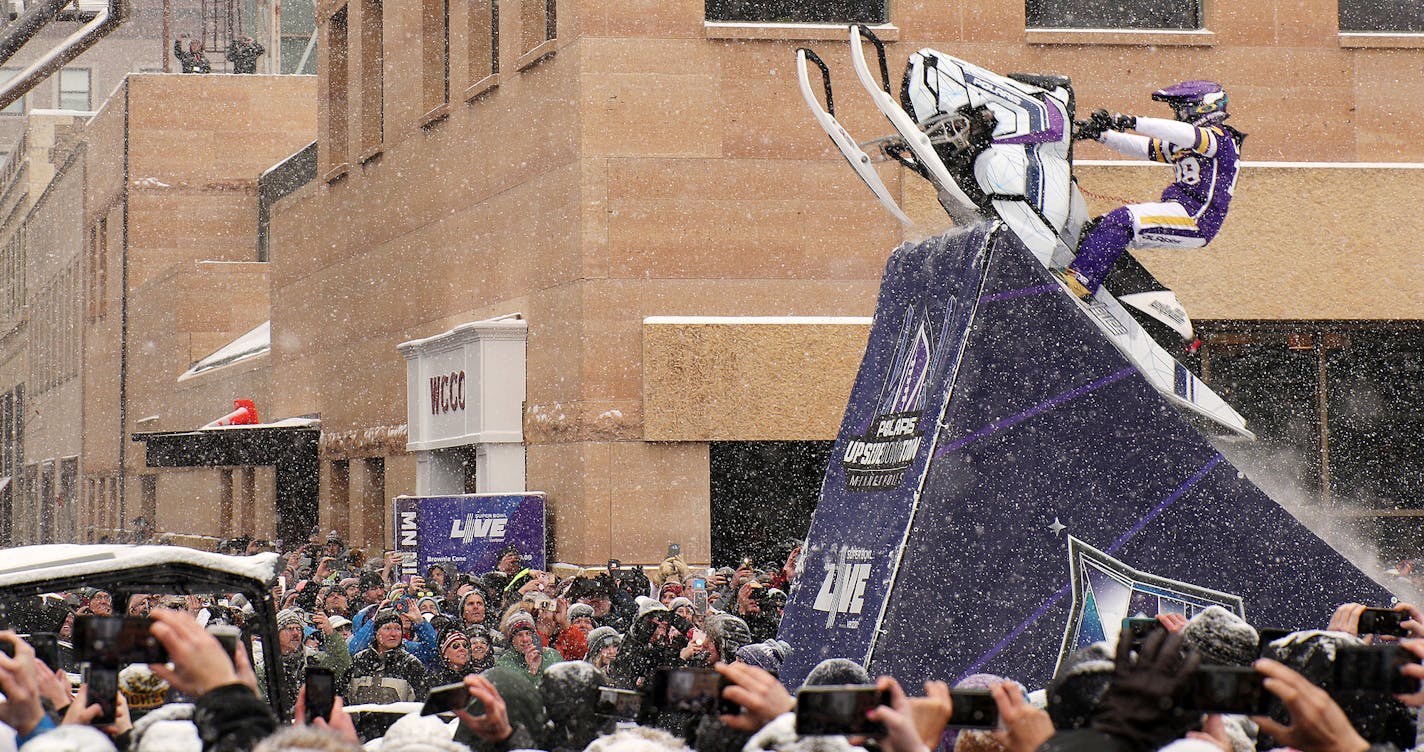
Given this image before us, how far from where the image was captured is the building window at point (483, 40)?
26.0m

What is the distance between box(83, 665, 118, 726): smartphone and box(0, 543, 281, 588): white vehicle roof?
1.70 m

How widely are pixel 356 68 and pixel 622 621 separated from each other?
18.6m

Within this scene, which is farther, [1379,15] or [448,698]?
[1379,15]

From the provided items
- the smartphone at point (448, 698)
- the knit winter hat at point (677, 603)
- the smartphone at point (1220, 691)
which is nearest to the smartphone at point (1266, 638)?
the smartphone at point (1220, 691)

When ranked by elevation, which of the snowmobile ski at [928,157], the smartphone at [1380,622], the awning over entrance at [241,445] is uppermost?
the snowmobile ski at [928,157]

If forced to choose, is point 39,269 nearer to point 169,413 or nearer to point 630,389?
point 169,413

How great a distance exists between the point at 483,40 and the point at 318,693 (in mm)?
21926

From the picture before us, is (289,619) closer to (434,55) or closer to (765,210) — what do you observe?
(765,210)

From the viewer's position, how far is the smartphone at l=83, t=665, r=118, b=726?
4559mm

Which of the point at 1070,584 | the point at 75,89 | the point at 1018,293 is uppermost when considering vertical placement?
the point at 75,89

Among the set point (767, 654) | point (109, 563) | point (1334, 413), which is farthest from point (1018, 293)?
point (1334, 413)

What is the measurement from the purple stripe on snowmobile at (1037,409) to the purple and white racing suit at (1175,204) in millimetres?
1465

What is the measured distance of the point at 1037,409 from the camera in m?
9.62

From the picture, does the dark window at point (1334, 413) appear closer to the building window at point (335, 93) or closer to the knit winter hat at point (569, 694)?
the building window at point (335, 93)
